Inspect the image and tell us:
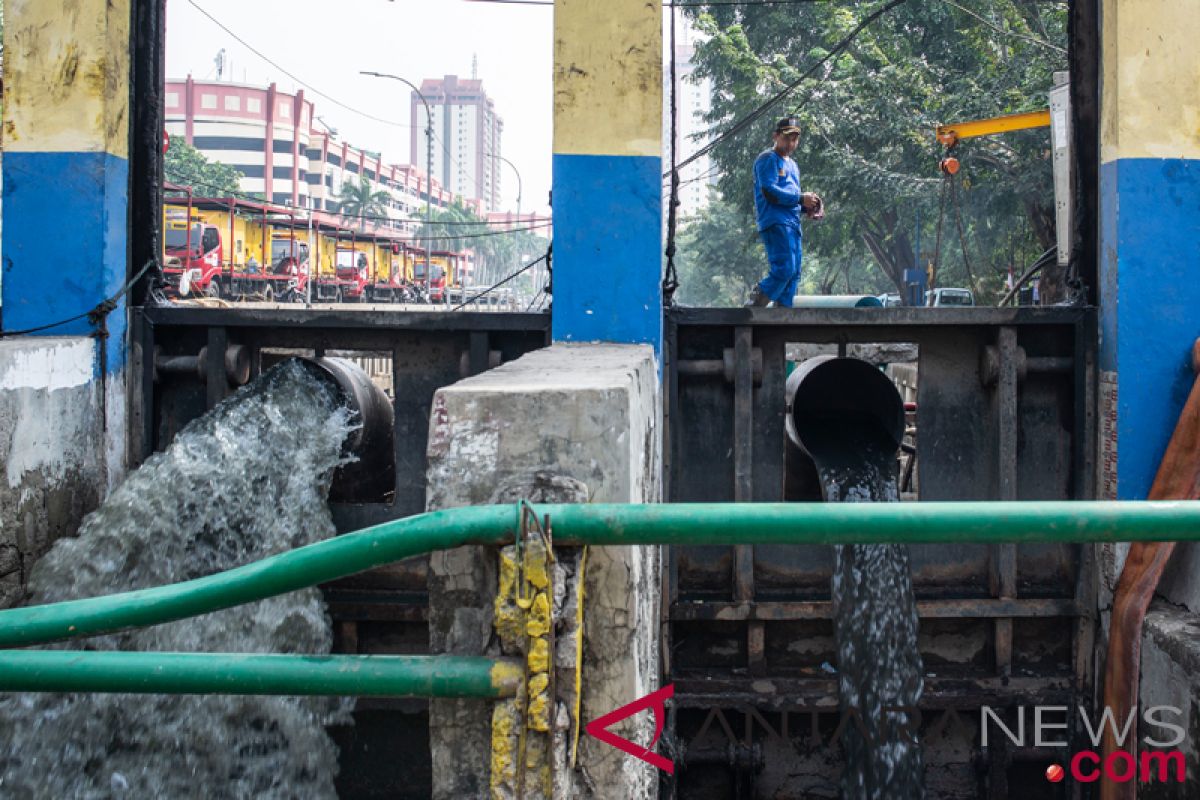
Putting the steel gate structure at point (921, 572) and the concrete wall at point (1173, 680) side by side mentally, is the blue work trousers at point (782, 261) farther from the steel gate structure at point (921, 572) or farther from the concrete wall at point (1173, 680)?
the concrete wall at point (1173, 680)

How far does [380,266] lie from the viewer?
39156mm

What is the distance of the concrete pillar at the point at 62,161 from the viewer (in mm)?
5449

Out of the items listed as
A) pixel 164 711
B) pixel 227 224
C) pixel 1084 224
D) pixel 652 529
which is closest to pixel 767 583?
pixel 1084 224

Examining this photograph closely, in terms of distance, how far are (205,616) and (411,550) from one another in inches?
141

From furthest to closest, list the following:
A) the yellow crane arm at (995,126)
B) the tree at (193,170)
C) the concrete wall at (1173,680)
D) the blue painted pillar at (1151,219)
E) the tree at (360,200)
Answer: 1. the tree at (360,200)
2. the tree at (193,170)
3. the yellow crane arm at (995,126)
4. the blue painted pillar at (1151,219)
5. the concrete wall at (1173,680)

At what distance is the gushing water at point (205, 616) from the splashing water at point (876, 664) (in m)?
2.73

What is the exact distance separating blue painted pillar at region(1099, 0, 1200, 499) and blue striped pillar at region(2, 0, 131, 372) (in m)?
5.55

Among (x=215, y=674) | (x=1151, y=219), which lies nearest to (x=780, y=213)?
(x=1151, y=219)

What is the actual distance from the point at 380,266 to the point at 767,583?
35.3 metres

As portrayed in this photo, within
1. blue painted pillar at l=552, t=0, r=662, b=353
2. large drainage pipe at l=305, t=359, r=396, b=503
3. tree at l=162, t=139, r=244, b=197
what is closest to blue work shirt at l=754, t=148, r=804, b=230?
blue painted pillar at l=552, t=0, r=662, b=353

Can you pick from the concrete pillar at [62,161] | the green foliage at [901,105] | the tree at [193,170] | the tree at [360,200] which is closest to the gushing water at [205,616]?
the concrete pillar at [62,161]

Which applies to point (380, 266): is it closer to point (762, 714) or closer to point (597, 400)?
point (762, 714)

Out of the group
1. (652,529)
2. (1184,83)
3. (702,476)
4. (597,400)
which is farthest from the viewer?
(702,476)

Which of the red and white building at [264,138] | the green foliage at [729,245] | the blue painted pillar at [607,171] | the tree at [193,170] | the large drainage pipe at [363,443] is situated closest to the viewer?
the blue painted pillar at [607,171]
